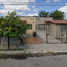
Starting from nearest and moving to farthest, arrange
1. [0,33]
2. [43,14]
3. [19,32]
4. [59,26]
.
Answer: [0,33] → [19,32] → [59,26] → [43,14]

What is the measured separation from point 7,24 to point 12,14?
0.89 meters

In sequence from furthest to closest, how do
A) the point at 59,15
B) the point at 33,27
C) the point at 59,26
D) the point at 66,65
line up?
1. the point at 59,15
2. the point at 33,27
3. the point at 59,26
4. the point at 66,65

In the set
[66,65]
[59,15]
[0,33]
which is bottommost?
[66,65]

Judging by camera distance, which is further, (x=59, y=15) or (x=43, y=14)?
(x=43, y=14)

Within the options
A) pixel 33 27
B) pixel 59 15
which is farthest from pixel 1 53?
pixel 59 15

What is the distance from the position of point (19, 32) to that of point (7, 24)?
1.10m

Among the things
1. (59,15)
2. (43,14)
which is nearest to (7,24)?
(59,15)

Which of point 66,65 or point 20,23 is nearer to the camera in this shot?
point 66,65

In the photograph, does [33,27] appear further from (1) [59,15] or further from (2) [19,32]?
(1) [59,15]

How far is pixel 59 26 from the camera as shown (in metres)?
12.8

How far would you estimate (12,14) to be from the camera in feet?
18.7

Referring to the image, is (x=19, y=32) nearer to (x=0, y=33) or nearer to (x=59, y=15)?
(x=0, y=33)

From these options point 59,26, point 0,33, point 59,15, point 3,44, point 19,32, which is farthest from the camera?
point 59,15

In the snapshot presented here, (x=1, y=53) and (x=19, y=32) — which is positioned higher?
(x=19, y=32)
